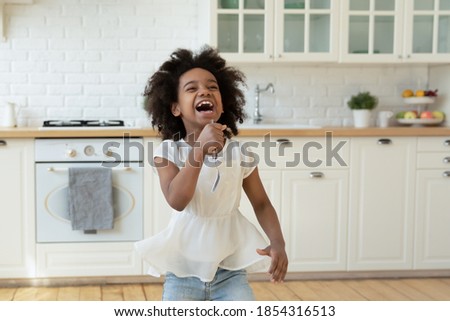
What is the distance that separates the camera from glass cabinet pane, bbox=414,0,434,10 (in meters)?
4.28

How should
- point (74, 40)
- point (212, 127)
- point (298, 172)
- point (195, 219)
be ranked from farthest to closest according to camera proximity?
point (74, 40)
point (298, 172)
point (195, 219)
point (212, 127)

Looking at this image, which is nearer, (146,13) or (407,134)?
(407,134)

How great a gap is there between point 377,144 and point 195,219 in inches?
91.6

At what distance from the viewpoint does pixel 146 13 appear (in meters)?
4.38

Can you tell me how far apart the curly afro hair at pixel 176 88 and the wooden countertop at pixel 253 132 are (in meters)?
1.72

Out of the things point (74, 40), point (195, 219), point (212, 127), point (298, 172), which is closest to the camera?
point (212, 127)

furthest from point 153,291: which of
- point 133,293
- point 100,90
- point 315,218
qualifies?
point 100,90

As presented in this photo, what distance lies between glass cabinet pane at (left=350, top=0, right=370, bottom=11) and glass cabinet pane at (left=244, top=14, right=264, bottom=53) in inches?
22.1

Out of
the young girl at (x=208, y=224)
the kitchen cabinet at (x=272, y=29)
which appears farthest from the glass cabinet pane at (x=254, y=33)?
the young girl at (x=208, y=224)

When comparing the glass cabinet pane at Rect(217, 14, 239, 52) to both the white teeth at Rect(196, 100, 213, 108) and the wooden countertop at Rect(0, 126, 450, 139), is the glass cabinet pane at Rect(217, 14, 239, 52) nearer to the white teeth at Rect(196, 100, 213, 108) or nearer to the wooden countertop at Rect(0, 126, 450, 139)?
the wooden countertop at Rect(0, 126, 450, 139)

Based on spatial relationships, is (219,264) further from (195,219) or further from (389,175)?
(389,175)

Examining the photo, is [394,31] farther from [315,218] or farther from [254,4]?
[315,218]

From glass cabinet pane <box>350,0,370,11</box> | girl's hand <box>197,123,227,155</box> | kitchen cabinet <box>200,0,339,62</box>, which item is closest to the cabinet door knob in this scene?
kitchen cabinet <box>200,0,339,62</box>

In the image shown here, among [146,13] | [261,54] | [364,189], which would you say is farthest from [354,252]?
[146,13]
